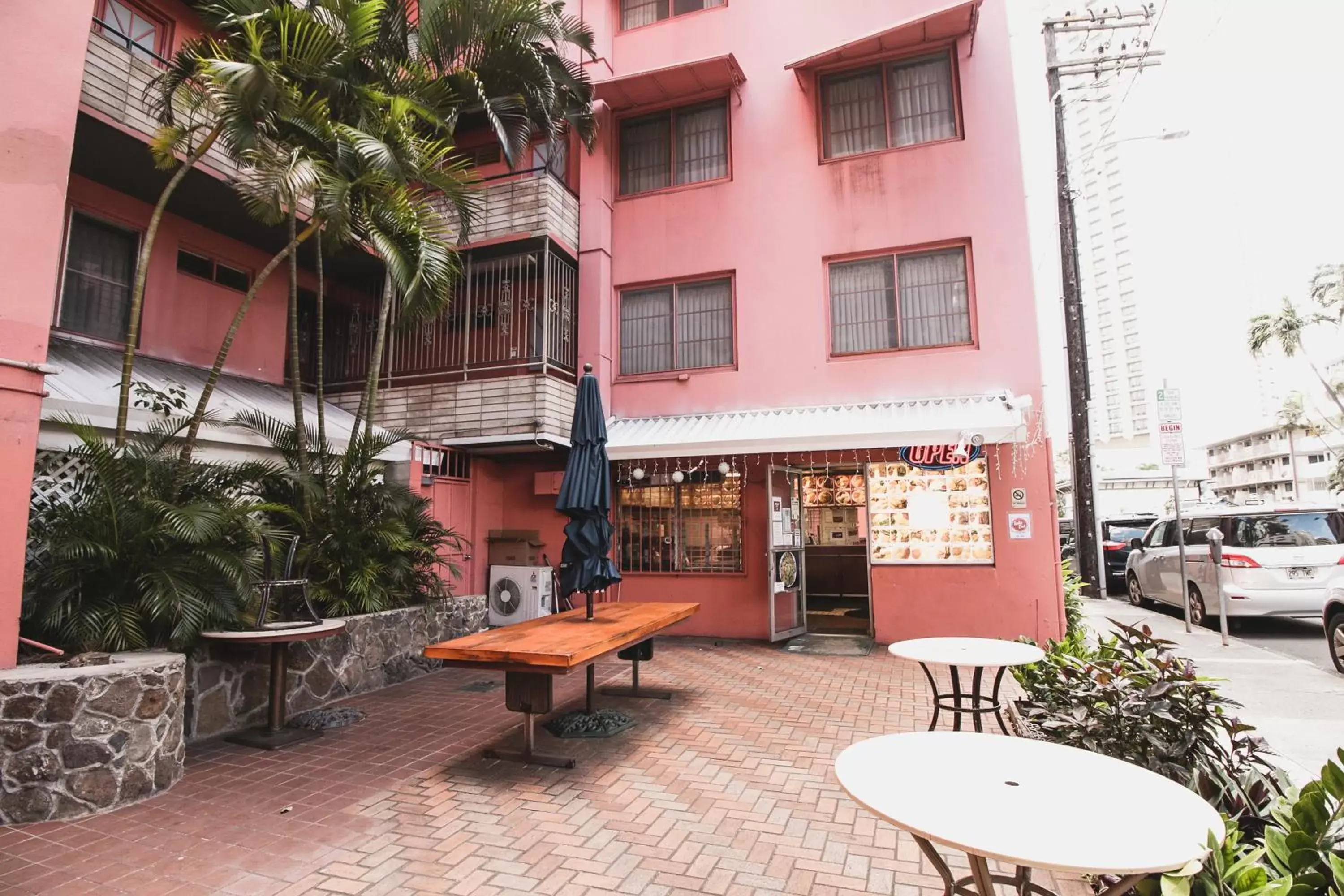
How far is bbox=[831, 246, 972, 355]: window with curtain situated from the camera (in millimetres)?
9125

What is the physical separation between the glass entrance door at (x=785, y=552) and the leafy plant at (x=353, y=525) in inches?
164

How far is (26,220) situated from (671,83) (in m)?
8.34

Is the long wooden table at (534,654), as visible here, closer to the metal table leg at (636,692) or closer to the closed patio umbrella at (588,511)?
the closed patio umbrella at (588,511)

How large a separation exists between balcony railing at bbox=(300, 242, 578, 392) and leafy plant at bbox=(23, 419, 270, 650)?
4927 mm

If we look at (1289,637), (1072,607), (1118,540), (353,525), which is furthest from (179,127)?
(1118,540)

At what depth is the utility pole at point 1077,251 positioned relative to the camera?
10609 mm

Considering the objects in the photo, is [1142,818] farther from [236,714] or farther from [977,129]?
[977,129]

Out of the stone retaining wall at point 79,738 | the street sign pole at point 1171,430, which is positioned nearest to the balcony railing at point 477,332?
the stone retaining wall at point 79,738

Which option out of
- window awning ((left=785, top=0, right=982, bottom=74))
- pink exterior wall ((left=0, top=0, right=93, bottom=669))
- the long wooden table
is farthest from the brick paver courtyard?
window awning ((left=785, top=0, right=982, bottom=74))

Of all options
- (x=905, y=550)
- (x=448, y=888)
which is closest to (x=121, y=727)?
(x=448, y=888)

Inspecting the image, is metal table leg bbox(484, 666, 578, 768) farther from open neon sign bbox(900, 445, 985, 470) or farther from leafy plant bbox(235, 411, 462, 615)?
open neon sign bbox(900, 445, 985, 470)

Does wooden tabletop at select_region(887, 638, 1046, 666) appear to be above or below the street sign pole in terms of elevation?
below

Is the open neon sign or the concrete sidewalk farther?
the open neon sign

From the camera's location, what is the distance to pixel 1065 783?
225cm
